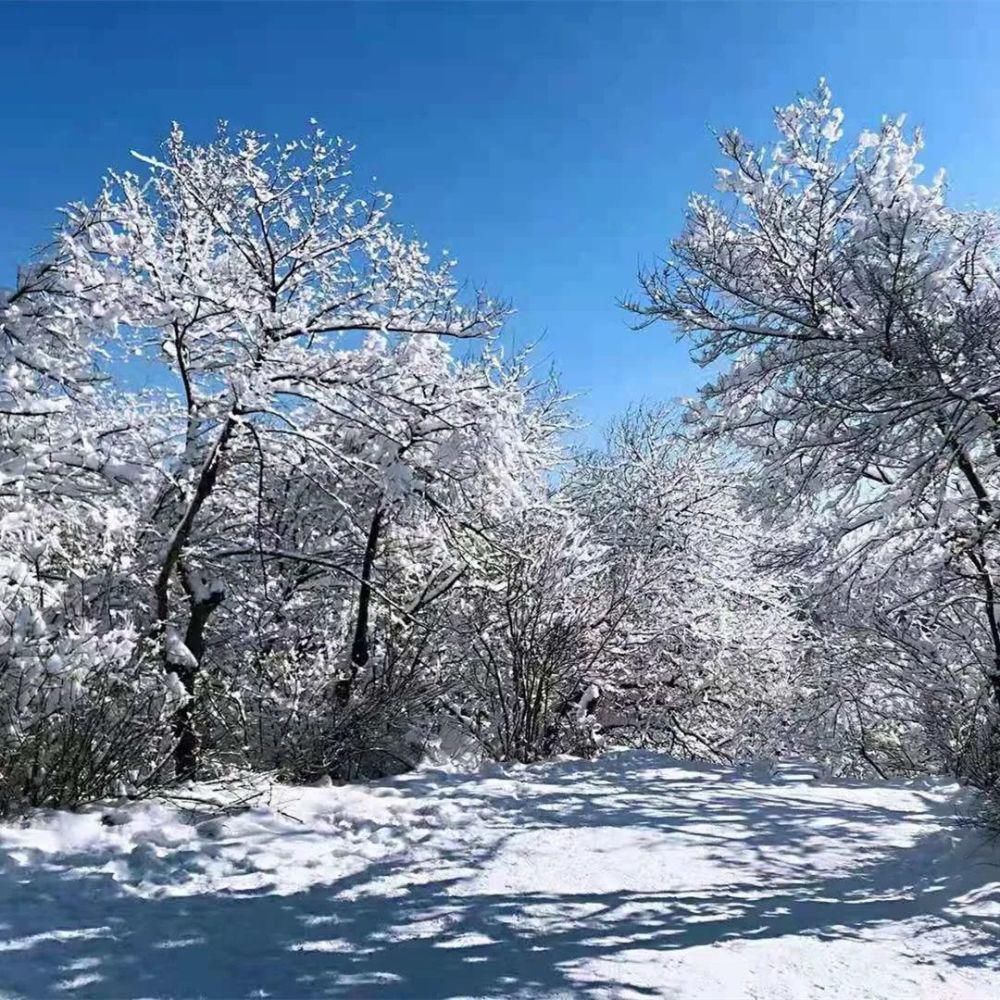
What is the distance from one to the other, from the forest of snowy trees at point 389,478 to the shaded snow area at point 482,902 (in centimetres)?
98

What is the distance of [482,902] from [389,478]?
384 centimetres

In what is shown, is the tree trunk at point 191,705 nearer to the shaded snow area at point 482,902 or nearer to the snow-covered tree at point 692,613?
the shaded snow area at point 482,902

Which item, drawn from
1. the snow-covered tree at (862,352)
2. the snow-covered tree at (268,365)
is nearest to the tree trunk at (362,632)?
the snow-covered tree at (268,365)

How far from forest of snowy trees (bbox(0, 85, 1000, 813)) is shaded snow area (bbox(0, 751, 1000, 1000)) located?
3.21ft

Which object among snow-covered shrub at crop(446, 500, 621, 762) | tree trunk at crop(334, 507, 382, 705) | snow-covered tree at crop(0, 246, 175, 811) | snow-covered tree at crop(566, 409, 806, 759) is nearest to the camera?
snow-covered tree at crop(0, 246, 175, 811)

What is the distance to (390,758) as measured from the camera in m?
7.48

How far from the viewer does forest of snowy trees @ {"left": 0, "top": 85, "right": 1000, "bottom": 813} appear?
522 centimetres

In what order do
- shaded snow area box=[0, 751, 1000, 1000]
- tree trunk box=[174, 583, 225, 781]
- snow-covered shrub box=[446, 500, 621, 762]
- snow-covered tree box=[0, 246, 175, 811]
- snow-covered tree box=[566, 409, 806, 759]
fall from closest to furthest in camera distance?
1. shaded snow area box=[0, 751, 1000, 1000]
2. snow-covered tree box=[0, 246, 175, 811]
3. tree trunk box=[174, 583, 225, 781]
4. snow-covered shrub box=[446, 500, 621, 762]
5. snow-covered tree box=[566, 409, 806, 759]

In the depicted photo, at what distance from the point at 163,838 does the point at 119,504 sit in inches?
111

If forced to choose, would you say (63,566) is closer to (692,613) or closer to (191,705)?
(191,705)

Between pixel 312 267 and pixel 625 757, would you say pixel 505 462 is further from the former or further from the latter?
pixel 625 757

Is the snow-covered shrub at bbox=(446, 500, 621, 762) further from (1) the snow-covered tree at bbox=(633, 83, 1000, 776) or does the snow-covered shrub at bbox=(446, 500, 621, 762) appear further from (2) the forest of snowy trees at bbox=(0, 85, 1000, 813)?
(1) the snow-covered tree at bbox=(633, 83, 1000, 776)

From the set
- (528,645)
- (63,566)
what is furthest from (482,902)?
(528,645)

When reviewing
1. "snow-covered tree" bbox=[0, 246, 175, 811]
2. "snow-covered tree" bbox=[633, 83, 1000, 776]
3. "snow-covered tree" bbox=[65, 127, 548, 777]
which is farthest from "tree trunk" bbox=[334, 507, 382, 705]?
"snow-covered tree" bbox=[633, 83, 1000, 776]
